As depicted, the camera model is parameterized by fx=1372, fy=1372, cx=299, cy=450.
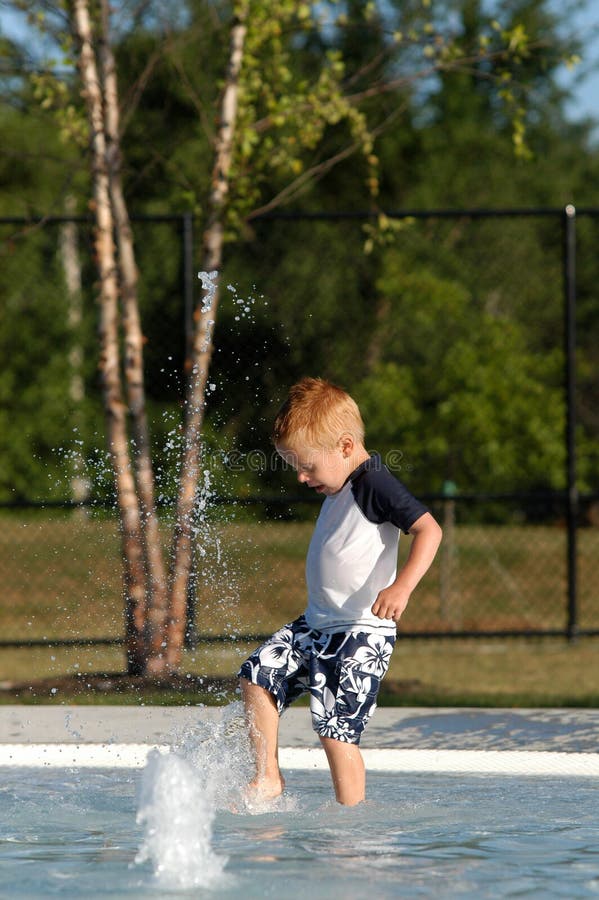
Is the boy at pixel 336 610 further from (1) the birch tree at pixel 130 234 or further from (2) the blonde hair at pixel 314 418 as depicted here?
(1) the birch tree at pixel 130 234

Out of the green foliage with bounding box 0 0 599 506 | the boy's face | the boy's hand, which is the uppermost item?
the green foliage with bounding box 0 0 599 506

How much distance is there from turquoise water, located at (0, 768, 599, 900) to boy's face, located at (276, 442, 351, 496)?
860mm

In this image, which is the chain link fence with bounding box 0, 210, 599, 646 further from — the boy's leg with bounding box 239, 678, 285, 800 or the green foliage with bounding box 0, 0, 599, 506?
the boy's leg with bounding box 239, 678, 285, 800

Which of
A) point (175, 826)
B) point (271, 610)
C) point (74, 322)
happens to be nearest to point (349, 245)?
point (74, 322)

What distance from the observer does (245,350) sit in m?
9.22

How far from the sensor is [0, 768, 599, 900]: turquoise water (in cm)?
285

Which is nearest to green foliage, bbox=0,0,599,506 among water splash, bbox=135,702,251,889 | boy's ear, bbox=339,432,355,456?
boy's ear, bbox=339,432,355,456

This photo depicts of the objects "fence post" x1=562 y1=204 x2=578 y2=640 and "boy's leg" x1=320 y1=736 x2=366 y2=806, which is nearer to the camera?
"boy's leg" x1=320 y1=736 x2=366 y2=806

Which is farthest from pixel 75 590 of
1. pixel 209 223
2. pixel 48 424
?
pixel 48 424

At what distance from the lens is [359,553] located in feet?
11.8

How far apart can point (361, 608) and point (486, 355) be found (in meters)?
6.62

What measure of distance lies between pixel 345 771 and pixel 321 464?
2.64ft

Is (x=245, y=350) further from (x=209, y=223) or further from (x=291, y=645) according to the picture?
(x=291, y=645)

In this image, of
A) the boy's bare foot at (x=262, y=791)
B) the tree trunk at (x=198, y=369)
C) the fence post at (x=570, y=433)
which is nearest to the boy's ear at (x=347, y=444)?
the boy's bare foot at (x=262, y=791)
